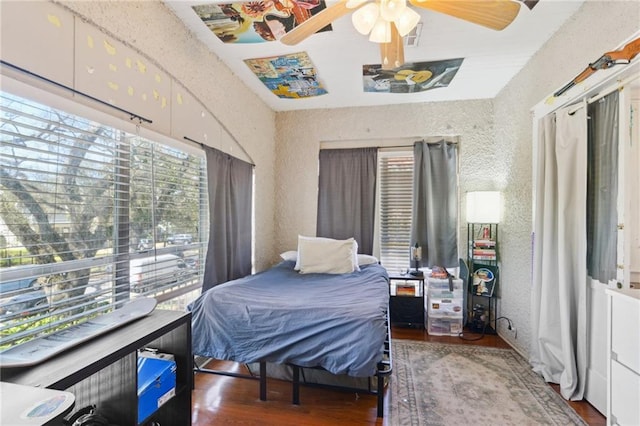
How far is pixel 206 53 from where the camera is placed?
2.33 metres

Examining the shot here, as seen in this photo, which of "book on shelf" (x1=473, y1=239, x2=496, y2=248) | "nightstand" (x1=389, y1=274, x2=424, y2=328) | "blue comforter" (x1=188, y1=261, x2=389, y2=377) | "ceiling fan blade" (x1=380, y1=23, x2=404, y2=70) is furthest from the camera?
"nightstand" (x1=389, y1=274, x2=424, y2=328)

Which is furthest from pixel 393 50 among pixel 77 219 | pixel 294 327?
pixel 77 219

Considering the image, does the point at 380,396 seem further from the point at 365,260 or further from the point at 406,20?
the point at 406,20

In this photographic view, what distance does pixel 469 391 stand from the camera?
2.02m

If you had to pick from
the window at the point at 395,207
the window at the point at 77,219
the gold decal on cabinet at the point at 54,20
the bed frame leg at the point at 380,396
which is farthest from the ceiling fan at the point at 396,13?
the window at the point at 395,207

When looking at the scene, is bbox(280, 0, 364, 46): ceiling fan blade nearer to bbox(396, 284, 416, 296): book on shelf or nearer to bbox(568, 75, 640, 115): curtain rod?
bbox(568, 75, 640, 115): curtain rod

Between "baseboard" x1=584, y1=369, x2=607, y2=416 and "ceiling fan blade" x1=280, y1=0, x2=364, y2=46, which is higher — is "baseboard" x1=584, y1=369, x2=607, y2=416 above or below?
below

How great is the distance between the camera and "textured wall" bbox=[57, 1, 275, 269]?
5.09ft

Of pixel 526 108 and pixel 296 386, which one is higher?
pixel 526 108

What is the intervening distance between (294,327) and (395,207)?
7.61ft

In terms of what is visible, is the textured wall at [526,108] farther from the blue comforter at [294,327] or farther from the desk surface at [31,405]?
the desk surface at [31,405]

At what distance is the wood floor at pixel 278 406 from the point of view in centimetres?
175

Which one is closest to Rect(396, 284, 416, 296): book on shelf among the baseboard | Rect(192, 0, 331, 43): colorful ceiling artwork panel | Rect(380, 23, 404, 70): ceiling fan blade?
the baseboard

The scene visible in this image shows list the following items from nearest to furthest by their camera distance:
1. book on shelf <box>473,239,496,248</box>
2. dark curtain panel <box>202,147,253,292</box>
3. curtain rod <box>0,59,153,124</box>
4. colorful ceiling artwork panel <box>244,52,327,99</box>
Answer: curtain rod <box>0,59,153,124</box>
dark curtain panel <box>202,147,253,292</box>
colorful ceiling artwork panel <box>244,52,327,99</box>
book on shelf <box>473,239,496,248</box>
